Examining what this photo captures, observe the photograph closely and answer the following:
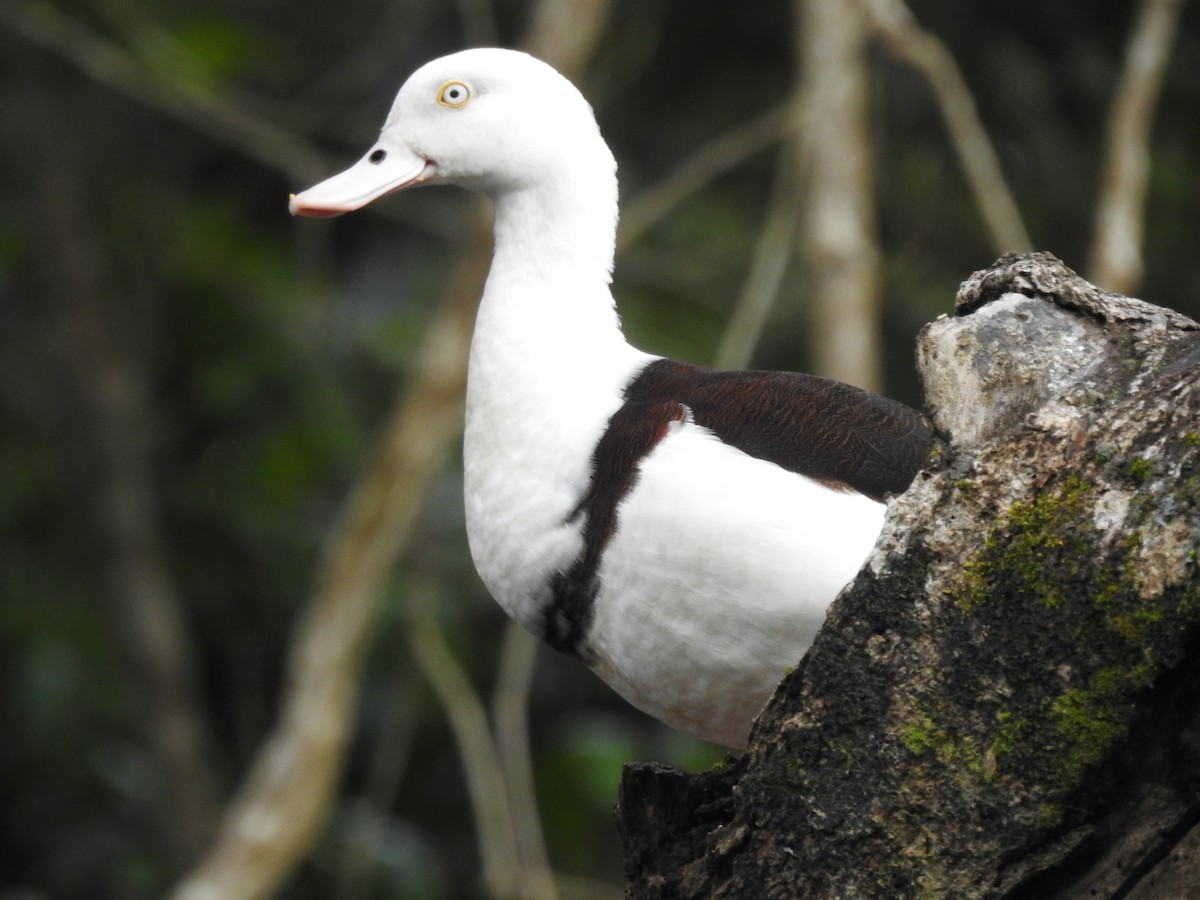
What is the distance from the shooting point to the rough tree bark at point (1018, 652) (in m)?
1.91

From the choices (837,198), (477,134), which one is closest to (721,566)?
(477,134)

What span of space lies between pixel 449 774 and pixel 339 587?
3.03m

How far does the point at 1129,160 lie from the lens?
19.5 feet

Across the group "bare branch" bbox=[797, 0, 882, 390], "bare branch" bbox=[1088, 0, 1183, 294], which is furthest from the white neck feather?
"bare branch" bbox=[1088, 0, 1183, 294]

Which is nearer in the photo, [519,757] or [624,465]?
[624,465]

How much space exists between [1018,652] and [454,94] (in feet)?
5.87

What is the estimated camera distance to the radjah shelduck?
2688mm

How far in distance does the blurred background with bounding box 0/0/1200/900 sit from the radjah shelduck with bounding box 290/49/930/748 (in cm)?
268

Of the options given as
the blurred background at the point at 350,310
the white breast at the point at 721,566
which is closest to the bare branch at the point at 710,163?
the blurred background at the point at 350,310

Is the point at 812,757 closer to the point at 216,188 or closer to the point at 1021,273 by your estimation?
the point at 1021,273

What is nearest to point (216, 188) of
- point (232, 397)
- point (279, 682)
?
point (232, 397)

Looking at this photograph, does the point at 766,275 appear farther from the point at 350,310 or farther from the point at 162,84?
the point at 350,310

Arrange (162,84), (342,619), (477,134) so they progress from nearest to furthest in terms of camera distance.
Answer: (477,134), (342,619), (162,84)

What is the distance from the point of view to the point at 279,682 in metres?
8.63
